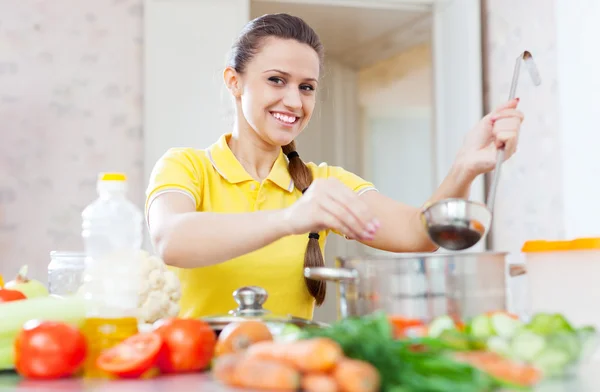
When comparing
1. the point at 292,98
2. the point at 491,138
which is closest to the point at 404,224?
the point at 491,138

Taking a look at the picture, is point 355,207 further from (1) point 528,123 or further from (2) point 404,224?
(1) point 528,123

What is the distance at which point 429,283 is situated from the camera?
0.94 m

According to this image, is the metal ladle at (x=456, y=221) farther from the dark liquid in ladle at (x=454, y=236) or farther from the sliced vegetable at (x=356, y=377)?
the sliced vegetable at (x=356, y=377)

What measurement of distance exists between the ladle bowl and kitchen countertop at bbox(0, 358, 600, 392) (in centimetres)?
31

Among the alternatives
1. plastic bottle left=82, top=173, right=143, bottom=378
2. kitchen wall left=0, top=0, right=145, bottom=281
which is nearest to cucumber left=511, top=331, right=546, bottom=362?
plastic bottle left=82, top=173, right=143, bottom=378

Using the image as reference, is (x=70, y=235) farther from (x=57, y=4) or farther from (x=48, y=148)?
(x=57, y=4)

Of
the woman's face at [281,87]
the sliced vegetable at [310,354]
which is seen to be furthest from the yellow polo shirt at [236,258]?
the sliced vegetable at [310,354]

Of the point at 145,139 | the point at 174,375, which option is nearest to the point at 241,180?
the point at 174,375

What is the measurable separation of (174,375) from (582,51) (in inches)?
107

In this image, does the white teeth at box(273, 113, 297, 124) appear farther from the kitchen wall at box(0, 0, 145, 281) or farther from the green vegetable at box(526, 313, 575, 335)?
the kitchen wall at box(0, 0, 145, 281)

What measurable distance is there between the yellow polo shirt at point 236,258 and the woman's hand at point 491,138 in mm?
311

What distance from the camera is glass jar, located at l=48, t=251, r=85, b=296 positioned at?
150 cm

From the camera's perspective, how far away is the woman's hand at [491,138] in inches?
59.3

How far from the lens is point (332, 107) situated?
5.33 m
